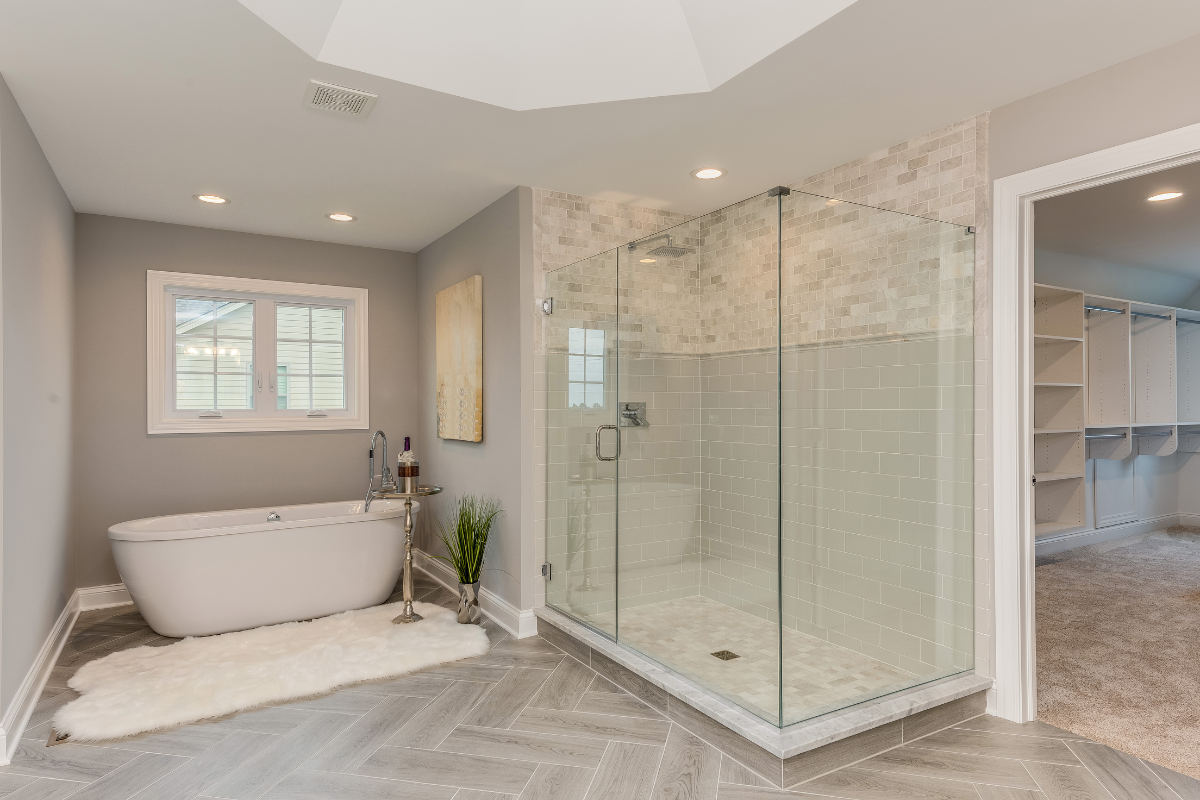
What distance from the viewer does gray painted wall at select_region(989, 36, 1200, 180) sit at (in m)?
2.11

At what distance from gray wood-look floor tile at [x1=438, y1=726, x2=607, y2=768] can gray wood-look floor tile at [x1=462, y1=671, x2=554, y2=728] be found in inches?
2.8

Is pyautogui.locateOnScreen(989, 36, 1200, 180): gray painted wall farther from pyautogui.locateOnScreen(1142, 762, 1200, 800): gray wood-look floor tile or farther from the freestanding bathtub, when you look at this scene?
the freestanding bathtub

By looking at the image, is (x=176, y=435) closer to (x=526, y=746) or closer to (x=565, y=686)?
(x=565, y=686)

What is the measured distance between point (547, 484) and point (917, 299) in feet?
6.51

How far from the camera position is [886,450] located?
2676 mm

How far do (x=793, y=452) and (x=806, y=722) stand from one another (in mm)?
900

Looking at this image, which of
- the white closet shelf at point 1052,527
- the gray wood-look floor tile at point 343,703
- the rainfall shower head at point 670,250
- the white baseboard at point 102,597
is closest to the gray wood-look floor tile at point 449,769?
the gray wood-look floor tile at point 343,703

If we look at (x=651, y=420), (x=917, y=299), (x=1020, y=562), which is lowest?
(x=1020, y=562)

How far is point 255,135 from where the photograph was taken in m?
2.91

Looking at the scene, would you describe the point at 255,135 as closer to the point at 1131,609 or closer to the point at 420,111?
the point at 420,111

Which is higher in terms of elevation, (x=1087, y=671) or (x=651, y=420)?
(x=651, y=420)

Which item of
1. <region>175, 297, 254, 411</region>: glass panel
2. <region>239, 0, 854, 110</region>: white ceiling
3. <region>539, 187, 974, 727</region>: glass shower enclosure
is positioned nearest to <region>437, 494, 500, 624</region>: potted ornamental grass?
<region>539, 187, 974, 727</region>: glass shower enclosure

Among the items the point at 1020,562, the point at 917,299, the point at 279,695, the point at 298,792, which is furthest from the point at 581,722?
the point at 917,299

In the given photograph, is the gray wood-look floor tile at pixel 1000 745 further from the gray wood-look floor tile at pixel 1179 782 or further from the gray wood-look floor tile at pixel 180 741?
the gray wood-look floor tile at pixel 180 741
